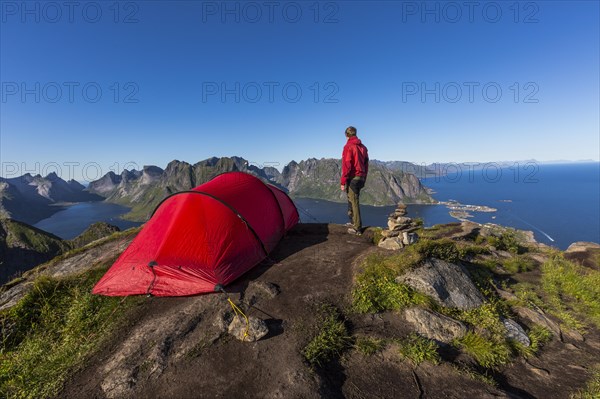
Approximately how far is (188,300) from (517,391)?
964cm

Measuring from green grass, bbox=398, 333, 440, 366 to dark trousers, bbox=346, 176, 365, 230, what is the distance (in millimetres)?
7779

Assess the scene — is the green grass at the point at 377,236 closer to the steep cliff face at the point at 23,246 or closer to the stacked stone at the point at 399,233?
the stacked stone at the point at 399,233

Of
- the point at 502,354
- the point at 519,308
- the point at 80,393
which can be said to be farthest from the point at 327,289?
the point at 519,308

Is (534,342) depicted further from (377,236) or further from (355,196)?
(355,196)

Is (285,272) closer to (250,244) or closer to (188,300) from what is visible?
(250,244)

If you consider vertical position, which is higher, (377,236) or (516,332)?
(377,236)

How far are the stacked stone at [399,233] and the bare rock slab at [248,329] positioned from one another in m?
7.35

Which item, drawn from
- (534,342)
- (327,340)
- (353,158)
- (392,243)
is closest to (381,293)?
(327,340)

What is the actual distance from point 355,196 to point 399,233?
2986 mm

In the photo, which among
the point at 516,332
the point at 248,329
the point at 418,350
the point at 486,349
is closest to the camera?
the point at 418,350

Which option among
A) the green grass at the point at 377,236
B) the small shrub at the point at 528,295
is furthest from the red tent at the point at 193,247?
the small shrub at the point at 528,295

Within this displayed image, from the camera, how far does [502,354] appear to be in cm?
751

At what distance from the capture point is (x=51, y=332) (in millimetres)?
7891

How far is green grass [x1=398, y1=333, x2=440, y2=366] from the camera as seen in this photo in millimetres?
6801
